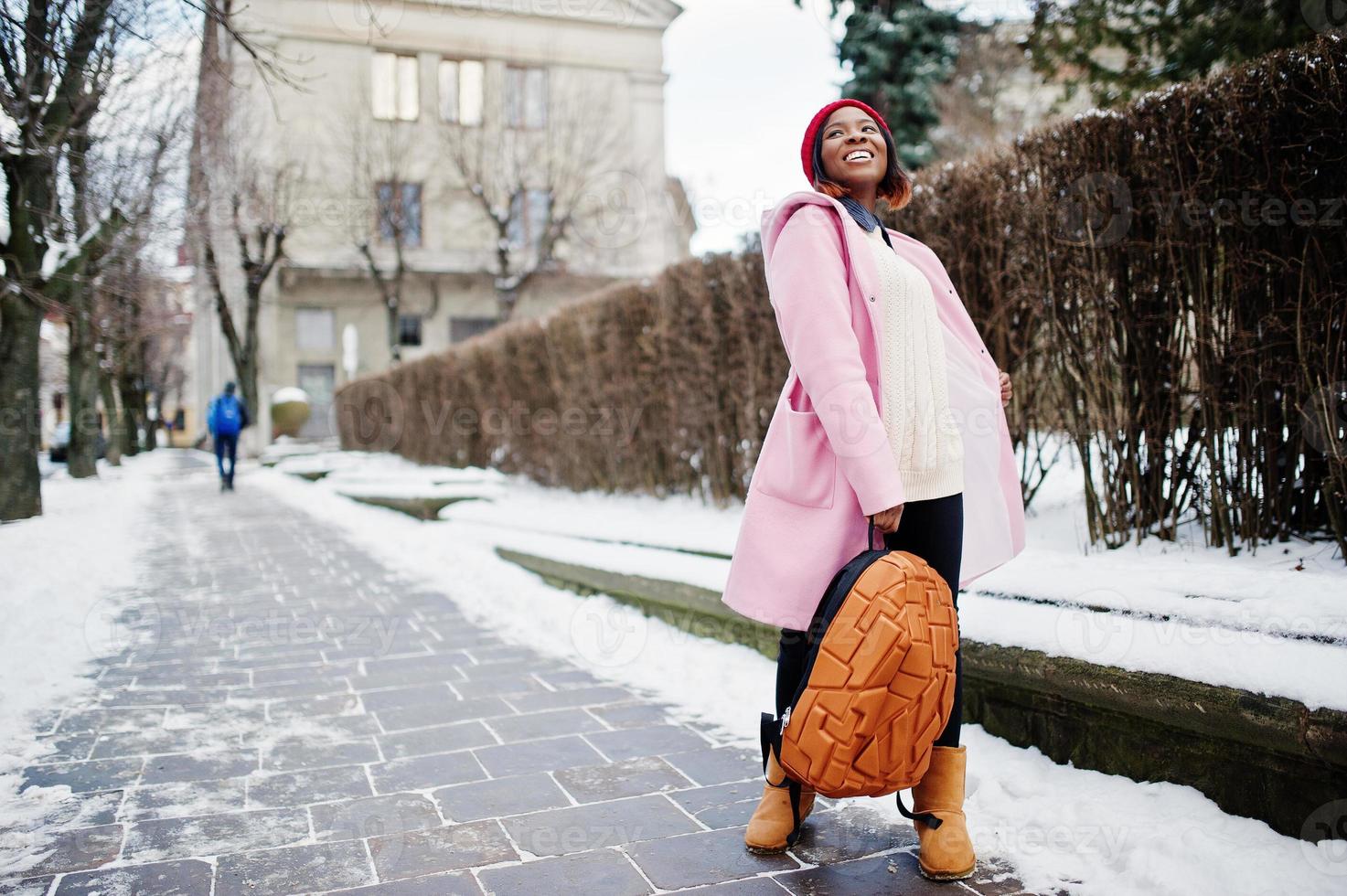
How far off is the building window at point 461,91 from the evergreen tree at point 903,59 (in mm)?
15525

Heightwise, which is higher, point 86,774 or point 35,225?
point 35,225

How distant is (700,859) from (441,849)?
2.52ft

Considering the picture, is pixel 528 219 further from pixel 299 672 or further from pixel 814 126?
pixel 814 126

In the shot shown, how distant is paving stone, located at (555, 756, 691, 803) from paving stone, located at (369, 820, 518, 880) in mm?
398

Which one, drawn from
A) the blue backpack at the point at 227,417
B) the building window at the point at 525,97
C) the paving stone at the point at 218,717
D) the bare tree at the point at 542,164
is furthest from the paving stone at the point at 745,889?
the building window at the point at 525,97

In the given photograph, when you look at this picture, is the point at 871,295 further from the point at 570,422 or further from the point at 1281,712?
the point at 570,422

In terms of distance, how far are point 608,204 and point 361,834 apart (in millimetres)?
26081

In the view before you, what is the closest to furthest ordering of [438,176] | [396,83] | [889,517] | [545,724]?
[889,517]
[545,724]
[438,176]
[396,83]

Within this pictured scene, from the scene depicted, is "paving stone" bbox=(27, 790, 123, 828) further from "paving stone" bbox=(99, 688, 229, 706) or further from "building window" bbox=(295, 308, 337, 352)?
"building window" bbox=(295, 308, 337, 352)

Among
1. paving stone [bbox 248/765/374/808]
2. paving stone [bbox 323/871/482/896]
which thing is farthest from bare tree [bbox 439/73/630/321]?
paving stone [bbox 323/871/482/896]

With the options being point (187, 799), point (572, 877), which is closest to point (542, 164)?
point (187, 799)

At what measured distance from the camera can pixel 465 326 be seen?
3488 centimetres

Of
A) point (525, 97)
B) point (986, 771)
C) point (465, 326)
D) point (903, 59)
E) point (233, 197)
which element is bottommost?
point (986, 771)

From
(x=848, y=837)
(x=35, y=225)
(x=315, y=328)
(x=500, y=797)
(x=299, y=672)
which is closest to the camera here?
(x=848, y=837)
